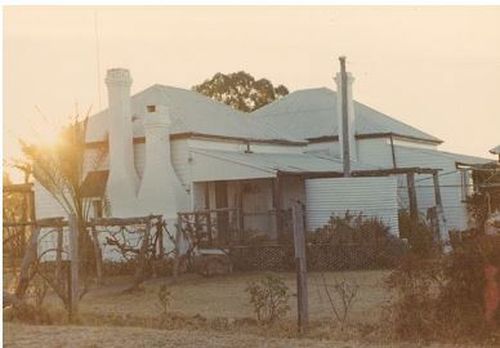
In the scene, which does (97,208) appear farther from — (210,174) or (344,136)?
(344,136)

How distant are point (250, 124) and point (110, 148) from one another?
23.9 feet

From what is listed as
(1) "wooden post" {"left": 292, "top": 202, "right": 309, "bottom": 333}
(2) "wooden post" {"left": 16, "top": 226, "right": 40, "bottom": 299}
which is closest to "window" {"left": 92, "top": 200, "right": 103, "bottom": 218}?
(2) "wooden post" {"left": 16, "top": 226, "right": 40, "bottom": 299}

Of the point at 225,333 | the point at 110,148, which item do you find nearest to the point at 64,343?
the point at 225,333

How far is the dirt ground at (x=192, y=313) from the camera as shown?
10602mm

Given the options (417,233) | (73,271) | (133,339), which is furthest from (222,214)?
(133,339)

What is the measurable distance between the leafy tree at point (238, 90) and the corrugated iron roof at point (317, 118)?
4365 millimetres

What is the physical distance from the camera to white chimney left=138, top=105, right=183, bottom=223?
1011 inches

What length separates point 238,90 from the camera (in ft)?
146

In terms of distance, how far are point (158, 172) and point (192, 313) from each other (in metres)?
11.9

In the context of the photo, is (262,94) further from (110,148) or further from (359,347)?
(359,347)

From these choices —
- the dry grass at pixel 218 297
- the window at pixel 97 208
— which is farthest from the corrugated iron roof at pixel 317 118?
the dry grass at pixel 218 297

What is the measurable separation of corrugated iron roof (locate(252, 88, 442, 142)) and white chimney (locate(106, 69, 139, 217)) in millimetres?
9996

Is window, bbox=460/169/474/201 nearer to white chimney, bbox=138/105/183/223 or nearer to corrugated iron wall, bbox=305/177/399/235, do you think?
corrugated iron wall, bbox=305/177/399/235

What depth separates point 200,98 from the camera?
3078cm
